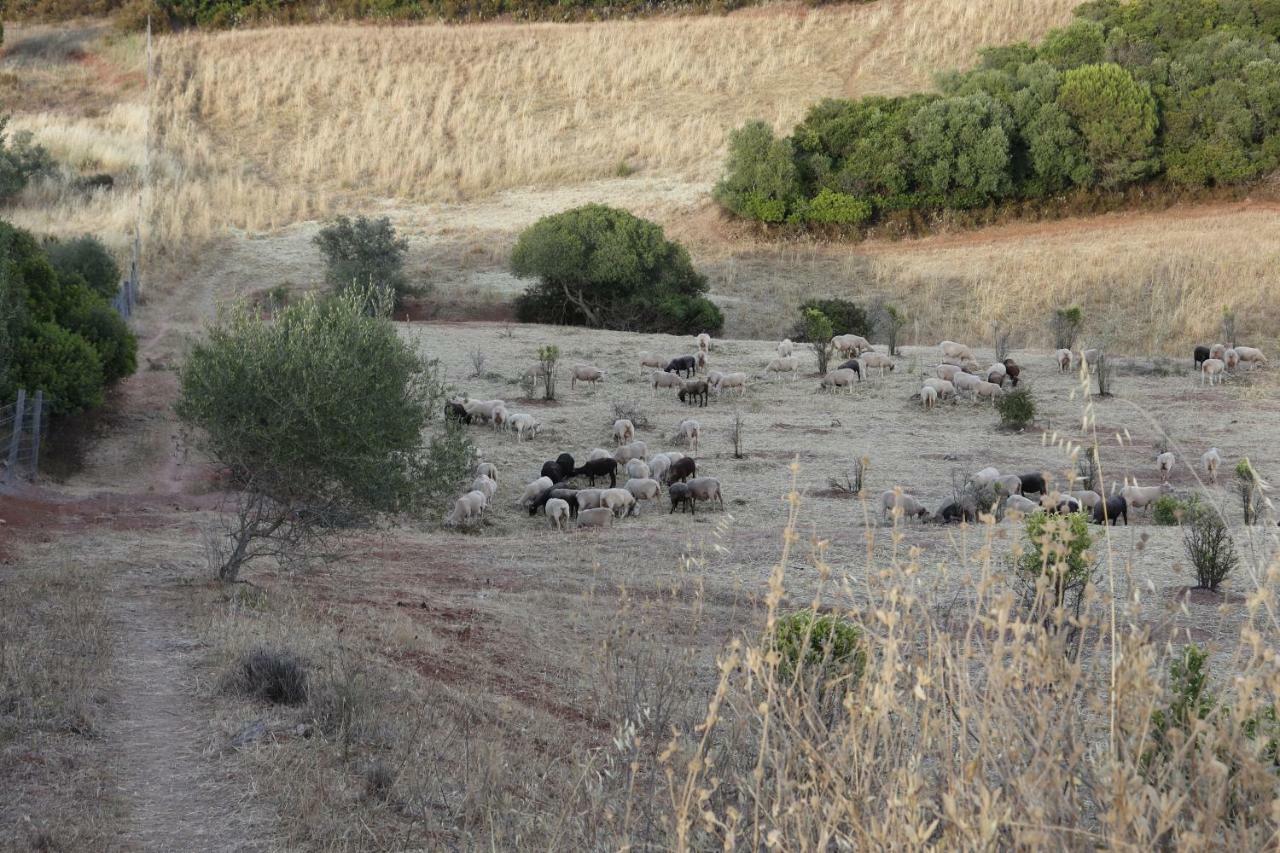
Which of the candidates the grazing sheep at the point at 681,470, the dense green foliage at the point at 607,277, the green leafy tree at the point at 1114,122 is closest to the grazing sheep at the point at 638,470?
the grazing sheep at the point at 681,470

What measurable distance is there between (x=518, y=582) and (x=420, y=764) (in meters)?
6.41

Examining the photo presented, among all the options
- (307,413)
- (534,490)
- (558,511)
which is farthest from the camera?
(534,490)

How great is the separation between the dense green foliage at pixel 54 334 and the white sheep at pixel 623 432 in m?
9.02

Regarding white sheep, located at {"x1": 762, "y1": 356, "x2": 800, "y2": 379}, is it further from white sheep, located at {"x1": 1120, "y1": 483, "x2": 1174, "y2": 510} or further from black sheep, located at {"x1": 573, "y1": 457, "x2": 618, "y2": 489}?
white sheep, located at {"x1": 1120, "y1": 483, "x2": 1174, "y2": 510}

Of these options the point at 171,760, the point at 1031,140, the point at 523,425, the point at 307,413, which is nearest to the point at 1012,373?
the point at 523,425

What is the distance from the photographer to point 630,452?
2080cm

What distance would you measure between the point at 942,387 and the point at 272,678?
1820cm

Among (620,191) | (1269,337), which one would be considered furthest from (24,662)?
(620,191)

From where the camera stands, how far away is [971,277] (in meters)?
38.5

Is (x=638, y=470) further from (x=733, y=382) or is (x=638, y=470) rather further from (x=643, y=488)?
(x=733, y=382)

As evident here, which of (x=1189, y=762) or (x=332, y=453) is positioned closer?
(x=1189, y=762)

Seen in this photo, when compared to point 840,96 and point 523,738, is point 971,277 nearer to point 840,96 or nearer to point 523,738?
point 840,96

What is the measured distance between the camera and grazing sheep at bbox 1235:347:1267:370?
27578 mm

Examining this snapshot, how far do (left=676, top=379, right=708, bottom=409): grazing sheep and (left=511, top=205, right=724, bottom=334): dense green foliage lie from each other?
426 inches
